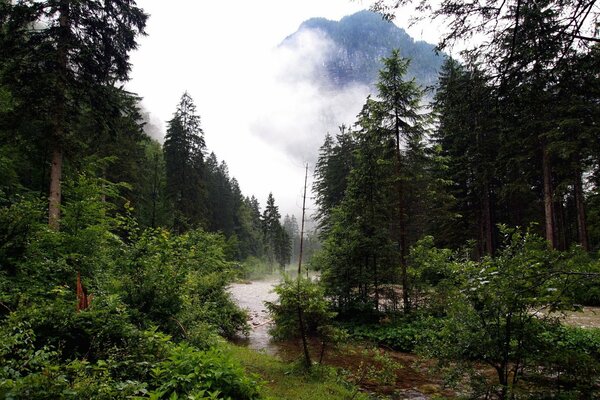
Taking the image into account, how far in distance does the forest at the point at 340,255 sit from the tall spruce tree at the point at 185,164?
6162 millimetres

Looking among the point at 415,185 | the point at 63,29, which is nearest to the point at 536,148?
the point at 415,185

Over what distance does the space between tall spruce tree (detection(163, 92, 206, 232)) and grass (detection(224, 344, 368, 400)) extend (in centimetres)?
2347

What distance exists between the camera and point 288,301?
8.23m

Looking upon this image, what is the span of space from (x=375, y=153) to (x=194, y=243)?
10.3 meters

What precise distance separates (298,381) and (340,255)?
7.85 m

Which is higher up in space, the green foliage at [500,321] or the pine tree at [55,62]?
the pine tree at [55,62]

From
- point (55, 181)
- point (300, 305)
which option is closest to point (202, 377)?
point (300, 305)

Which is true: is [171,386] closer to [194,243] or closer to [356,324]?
[356,324]

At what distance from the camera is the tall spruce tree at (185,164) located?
30.8 meters

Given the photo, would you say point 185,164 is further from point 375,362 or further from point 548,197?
point 548,197

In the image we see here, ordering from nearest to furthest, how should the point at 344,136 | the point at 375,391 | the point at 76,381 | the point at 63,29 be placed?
the point at 76,381 → the point at 375,391 → the point at 63,29 → the point at 344,136

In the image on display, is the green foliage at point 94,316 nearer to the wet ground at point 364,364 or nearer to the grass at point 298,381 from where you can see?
the grass at point 298,381

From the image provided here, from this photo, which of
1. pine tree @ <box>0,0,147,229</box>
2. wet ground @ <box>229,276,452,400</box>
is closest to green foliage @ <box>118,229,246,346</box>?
wet ground @ <box>229,276,452,400</box>

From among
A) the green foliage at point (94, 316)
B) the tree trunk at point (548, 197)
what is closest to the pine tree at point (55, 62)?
the green foliage at point (94, 316)
